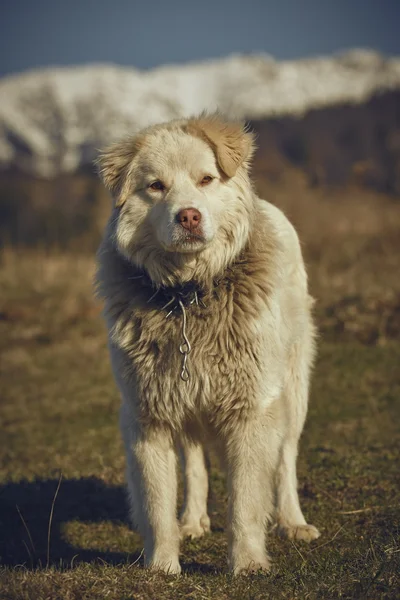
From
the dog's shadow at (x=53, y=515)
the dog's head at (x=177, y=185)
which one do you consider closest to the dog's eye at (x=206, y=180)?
the dog's head at (x=177, y=185)

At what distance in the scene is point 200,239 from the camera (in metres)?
4.04

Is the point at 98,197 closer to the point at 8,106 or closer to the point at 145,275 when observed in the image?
the point at 145,275

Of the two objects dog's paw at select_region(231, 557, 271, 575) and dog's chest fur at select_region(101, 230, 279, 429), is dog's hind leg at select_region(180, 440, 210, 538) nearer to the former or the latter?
dog's chest fur at select_region(101, 230, 279, 429)

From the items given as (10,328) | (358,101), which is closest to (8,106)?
(358,101)

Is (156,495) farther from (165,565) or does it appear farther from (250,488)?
(250,488)

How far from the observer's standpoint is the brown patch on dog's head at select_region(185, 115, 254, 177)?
4258mm

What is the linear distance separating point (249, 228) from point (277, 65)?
289 ft

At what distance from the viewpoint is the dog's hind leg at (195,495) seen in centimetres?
505

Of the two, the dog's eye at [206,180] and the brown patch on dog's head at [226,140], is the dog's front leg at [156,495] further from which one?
the brown patch on dog's head at [226,140]

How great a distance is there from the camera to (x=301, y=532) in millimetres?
4777

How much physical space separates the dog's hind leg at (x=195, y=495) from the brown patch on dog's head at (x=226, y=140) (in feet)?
6.56

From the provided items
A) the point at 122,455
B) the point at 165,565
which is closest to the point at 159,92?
the point at 122,455

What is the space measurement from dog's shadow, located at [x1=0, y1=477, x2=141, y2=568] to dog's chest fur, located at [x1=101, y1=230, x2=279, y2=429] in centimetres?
141

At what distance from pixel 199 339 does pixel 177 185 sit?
0.89 metres
